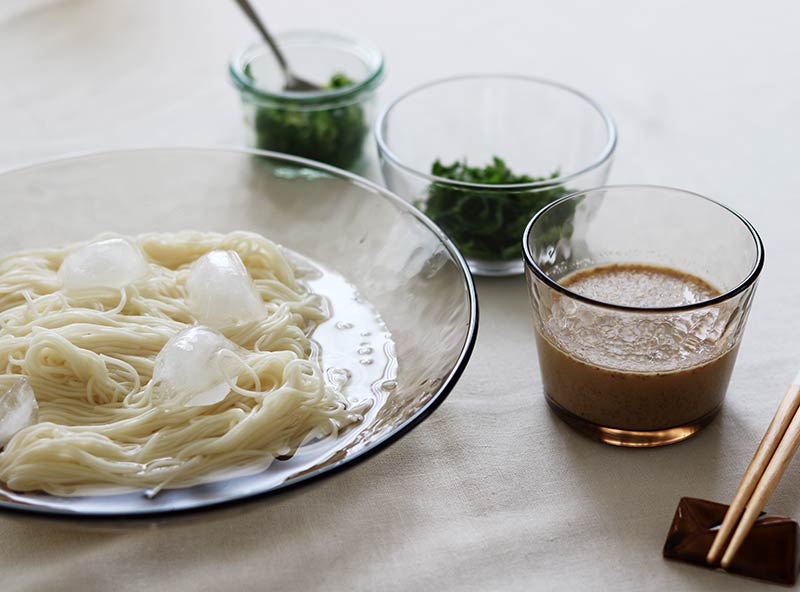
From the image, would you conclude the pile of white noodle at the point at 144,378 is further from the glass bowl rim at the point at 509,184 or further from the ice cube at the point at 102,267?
the glass bowl rim at the point at 509,184

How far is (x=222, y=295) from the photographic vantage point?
1.67 meters

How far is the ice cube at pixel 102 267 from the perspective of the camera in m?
1.72

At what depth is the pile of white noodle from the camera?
4.61 feet

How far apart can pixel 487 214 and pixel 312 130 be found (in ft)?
1.89

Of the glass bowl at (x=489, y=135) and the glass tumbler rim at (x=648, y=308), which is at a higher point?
the glass tumbler rim at (x=648, y=308)

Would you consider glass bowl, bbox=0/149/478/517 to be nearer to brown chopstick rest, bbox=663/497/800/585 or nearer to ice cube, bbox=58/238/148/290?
ice cube, bbox=58/238/148/290

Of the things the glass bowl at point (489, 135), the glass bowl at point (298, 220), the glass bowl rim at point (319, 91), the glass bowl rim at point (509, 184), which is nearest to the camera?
the glass bowl at point (298, 220)

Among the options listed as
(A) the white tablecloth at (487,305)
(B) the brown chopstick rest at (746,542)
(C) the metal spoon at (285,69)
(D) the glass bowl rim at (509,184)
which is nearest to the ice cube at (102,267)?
(A) the white tablecloth at (487,305)

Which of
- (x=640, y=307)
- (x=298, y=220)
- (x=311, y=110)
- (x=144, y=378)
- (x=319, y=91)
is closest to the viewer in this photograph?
(x=640, y=307)

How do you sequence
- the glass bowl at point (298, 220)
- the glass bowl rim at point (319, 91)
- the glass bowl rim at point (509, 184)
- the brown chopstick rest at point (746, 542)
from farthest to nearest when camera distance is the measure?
the glass bowl rim at point (319, 91) → the glass bowl rim at point (509, 184) → the glass bowl at point (298, 220) → the brown chopstick rest at point (746, 542)

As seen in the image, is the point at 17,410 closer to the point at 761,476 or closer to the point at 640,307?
the point at 640,307

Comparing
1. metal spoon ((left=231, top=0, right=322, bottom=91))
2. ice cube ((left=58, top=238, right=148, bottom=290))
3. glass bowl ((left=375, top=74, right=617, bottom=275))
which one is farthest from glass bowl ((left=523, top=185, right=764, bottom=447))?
metal spoon ((left=231, top=0, right=322, bottom=91))

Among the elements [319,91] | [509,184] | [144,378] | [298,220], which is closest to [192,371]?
[144,378]

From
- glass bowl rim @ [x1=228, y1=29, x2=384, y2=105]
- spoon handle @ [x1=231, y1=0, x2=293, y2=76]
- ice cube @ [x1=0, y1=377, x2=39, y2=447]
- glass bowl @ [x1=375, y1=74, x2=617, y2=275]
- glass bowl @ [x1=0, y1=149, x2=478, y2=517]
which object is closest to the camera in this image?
ice cube @ [x1=0, y1=377, x2=39, y2=447]
